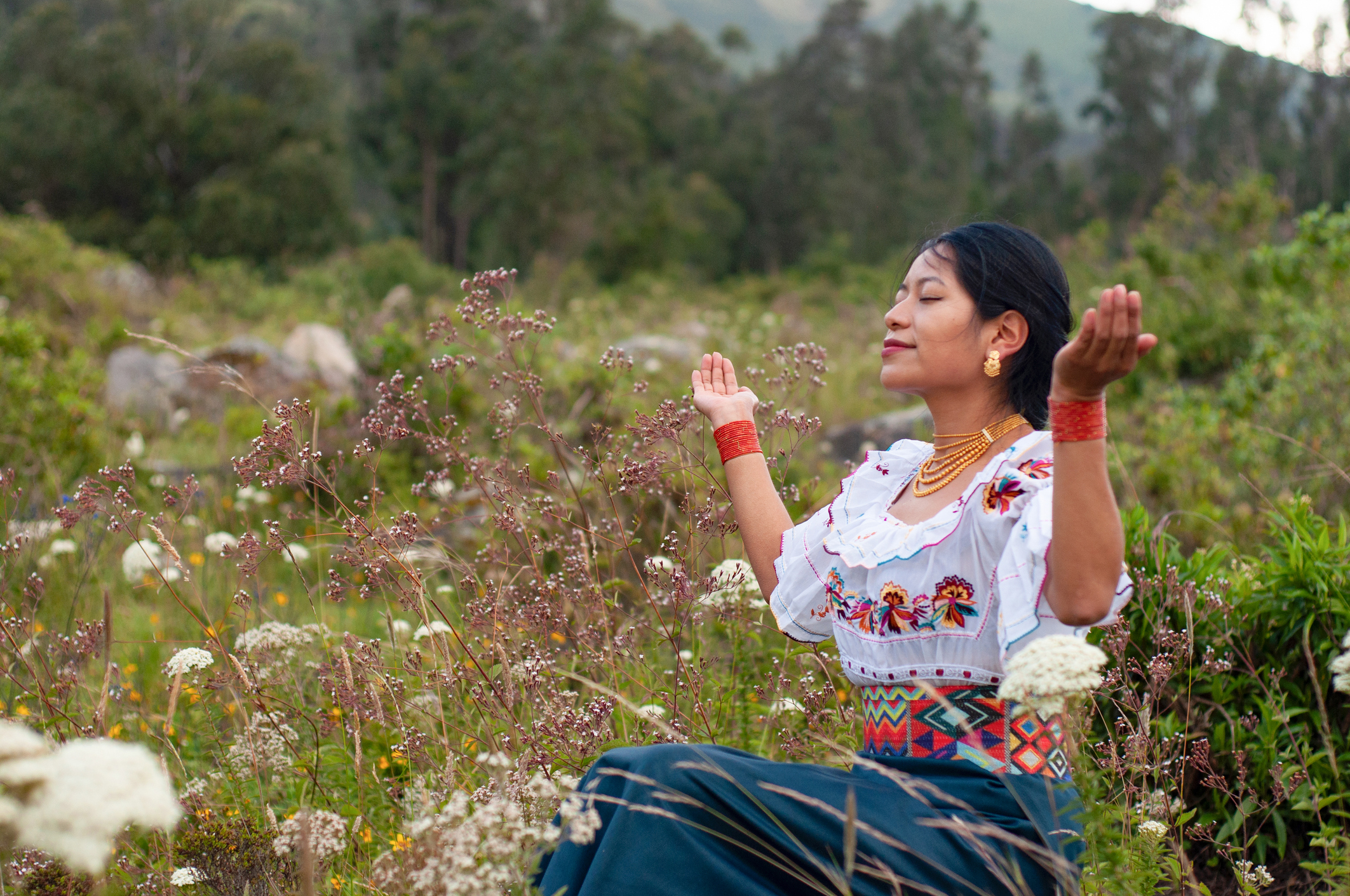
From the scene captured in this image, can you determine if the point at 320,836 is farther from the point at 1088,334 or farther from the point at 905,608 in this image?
the point at 1088,334

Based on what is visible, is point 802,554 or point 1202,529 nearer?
point 802,554

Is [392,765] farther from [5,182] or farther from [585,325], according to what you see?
[5,182]

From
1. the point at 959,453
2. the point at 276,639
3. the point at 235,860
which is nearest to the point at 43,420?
the point at 276,639

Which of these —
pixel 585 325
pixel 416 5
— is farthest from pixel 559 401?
pixel 416 5

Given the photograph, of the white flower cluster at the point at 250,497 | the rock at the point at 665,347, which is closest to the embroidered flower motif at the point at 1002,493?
the white flower cluster at the point at 250,497

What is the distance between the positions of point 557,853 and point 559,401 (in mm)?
4708

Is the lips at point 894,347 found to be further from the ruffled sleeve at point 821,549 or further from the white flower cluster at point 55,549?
the white flower cluster at point 55,549

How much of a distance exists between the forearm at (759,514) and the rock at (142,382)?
650 centimetres

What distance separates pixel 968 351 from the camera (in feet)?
6.23

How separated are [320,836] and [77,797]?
0.82m

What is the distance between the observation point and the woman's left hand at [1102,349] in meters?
1.35

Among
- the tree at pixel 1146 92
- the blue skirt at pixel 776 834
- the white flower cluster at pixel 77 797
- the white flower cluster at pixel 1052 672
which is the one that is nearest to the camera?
the white flower cluster at pixel 77 797

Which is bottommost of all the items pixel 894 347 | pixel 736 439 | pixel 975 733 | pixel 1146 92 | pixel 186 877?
pixel 186 877

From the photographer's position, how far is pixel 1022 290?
6.23 feet
